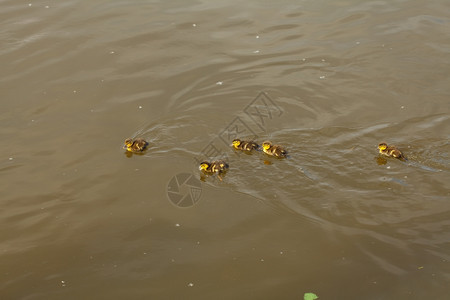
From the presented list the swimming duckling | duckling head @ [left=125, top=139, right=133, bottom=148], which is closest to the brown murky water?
the swimming duckling

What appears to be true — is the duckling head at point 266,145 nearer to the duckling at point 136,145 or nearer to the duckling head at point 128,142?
the duckling at point 136,145

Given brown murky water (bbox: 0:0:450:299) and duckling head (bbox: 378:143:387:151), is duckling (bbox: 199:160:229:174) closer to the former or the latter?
brown murky water (bbox: 0:0:450:299)

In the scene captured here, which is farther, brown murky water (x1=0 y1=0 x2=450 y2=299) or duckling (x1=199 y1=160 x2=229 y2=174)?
duckling (x1=199 y1=160 x2=229 y2=174)

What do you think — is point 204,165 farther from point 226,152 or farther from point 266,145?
point 266,145

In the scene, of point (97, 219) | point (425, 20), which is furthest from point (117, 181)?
point (425, 20)

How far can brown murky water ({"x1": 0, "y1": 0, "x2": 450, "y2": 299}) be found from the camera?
4602 millimetres

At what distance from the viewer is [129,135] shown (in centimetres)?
629

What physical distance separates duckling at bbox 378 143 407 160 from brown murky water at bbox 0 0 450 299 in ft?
0.43

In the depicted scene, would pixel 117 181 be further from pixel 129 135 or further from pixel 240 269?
pixel 240 269

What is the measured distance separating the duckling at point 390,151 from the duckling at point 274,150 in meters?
1.03

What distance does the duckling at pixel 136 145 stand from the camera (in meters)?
5.90

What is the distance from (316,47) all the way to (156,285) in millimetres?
4796

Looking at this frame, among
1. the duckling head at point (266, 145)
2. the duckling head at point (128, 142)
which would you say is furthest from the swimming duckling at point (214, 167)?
the duckling head at point (128, 142)

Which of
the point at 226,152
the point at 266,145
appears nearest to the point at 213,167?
the point at 226,152
